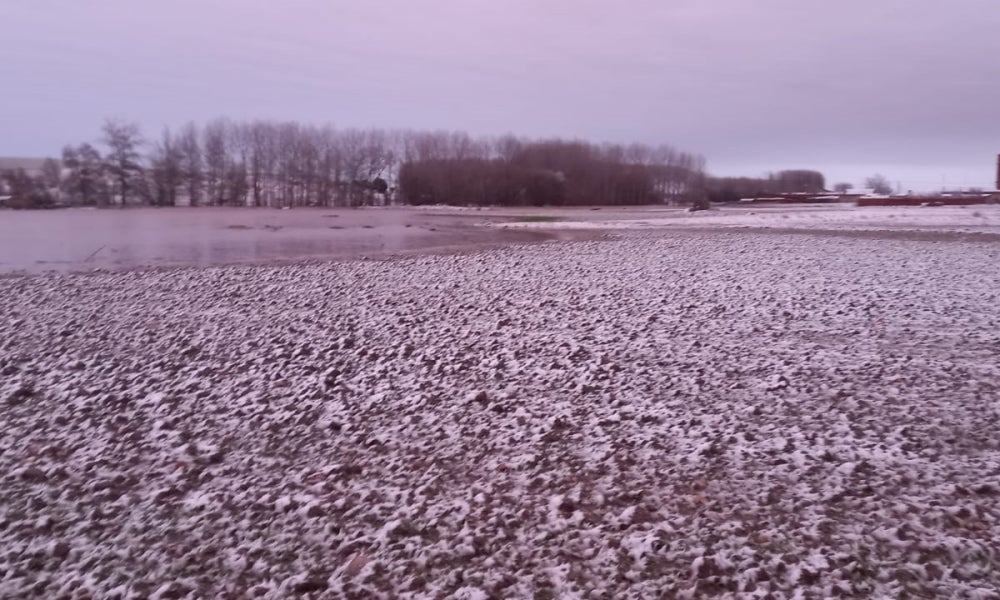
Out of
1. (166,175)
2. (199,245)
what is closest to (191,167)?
(166,175)

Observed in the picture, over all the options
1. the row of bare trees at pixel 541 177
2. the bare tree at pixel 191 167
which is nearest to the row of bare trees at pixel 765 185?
the row of bare trees at pixel 541 177

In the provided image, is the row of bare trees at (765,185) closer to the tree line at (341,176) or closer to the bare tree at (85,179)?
the tree line at (341,176)

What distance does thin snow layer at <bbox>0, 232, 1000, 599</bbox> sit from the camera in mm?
4379

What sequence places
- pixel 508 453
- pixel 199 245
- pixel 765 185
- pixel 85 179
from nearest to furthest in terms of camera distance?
pixel 508 453, pixel 199 245, pixel 85 179, pixel 765 185

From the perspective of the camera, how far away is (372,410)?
24.5 feet

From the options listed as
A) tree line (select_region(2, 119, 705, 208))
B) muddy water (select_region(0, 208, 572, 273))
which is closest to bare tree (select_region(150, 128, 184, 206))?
tree line (select_region(2, 119, 705, 208))

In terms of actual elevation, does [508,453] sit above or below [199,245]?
below

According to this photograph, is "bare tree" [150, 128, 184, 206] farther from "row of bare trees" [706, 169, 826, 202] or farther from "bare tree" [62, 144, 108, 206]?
"row of bare trees" [706, 169, 826, 202]

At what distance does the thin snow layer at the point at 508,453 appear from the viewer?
4.38m

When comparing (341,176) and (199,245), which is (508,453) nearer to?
(199,245)

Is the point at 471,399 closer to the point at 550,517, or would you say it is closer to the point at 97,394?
the point at 550,517

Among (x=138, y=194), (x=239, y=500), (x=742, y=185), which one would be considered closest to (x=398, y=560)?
(x=239, y=500)

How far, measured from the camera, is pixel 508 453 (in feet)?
20.4

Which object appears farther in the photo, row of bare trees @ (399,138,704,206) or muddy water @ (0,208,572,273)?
row of bare trees @ (399,138,704,206)
